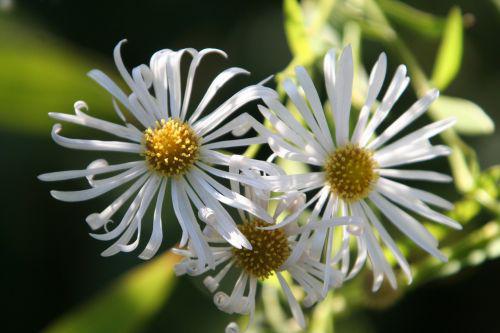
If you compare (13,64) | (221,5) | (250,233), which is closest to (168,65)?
(250,233)

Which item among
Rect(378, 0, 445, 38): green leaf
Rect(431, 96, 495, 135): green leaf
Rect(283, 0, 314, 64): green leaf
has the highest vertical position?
Rect(378, 0, 445, 38): green leaf

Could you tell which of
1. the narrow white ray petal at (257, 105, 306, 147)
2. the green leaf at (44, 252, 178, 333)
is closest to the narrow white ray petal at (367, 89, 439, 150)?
the narrow white ray petal at (257, 105, 306, 147)

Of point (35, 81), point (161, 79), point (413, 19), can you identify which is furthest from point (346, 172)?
point (35, 81)

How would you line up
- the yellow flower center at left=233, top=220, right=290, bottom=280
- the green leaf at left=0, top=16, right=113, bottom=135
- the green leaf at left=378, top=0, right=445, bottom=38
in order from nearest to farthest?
the yellow flower center at left=233, top=220, right=290, bottom=280 → the green leaf at left=378, top=0, right=445, bottom=38 → the green leaf at left=0, top=16, right=113, bottom=135

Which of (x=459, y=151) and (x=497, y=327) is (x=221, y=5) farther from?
(x=497, y=327)

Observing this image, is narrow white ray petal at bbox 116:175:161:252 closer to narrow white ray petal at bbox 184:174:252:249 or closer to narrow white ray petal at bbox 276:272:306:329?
narrow white ray petal at bbox 184:174:252:249

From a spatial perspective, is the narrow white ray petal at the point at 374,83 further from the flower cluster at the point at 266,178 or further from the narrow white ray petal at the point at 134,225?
the narrow white ray petal at the point at 134,225

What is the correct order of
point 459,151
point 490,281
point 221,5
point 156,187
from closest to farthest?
point 156,187 → point 459,151 → point 490,281 → point 221,5
